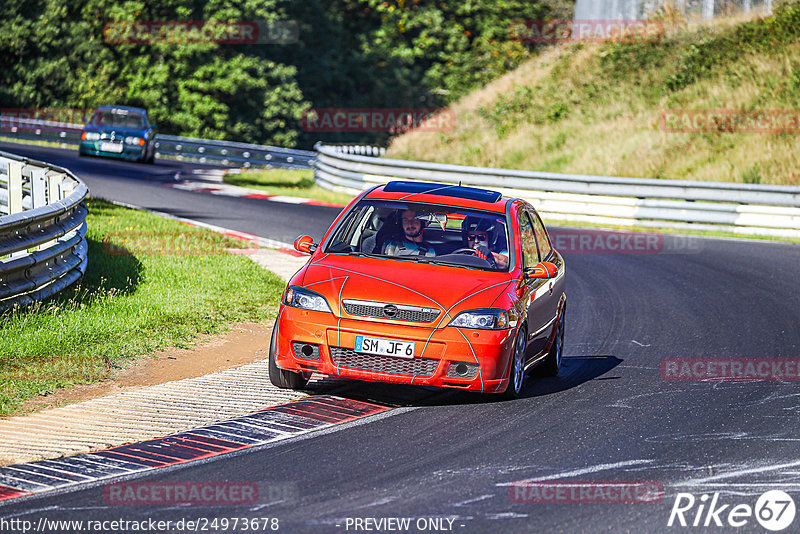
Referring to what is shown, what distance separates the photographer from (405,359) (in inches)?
310

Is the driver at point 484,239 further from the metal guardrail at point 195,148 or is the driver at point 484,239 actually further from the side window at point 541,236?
the metal guardrail at point 195,148

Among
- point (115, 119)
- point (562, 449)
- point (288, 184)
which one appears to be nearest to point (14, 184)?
point (562, 449)

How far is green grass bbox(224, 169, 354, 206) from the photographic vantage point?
2627cm

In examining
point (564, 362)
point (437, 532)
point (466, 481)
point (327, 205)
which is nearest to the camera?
point (437, 532)

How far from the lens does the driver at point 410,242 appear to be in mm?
8945

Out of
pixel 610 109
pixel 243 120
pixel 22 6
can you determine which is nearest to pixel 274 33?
pixel 243 120

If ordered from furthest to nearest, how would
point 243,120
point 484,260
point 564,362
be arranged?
point 243,120 → point 564,362 → point 484,260

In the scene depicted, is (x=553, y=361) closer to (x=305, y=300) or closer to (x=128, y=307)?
(x=305, y=300)

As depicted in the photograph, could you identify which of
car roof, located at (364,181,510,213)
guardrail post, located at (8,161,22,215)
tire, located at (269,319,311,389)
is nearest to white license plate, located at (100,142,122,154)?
guardrail post, located at (8,161,22,215)

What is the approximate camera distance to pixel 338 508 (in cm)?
570

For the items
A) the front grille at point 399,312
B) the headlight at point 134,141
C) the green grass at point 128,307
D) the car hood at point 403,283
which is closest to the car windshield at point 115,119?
the headlight at point 134,141

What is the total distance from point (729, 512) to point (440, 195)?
4.29 meters

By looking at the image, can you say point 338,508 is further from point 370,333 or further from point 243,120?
point 243,120

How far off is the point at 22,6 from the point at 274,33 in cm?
1149
